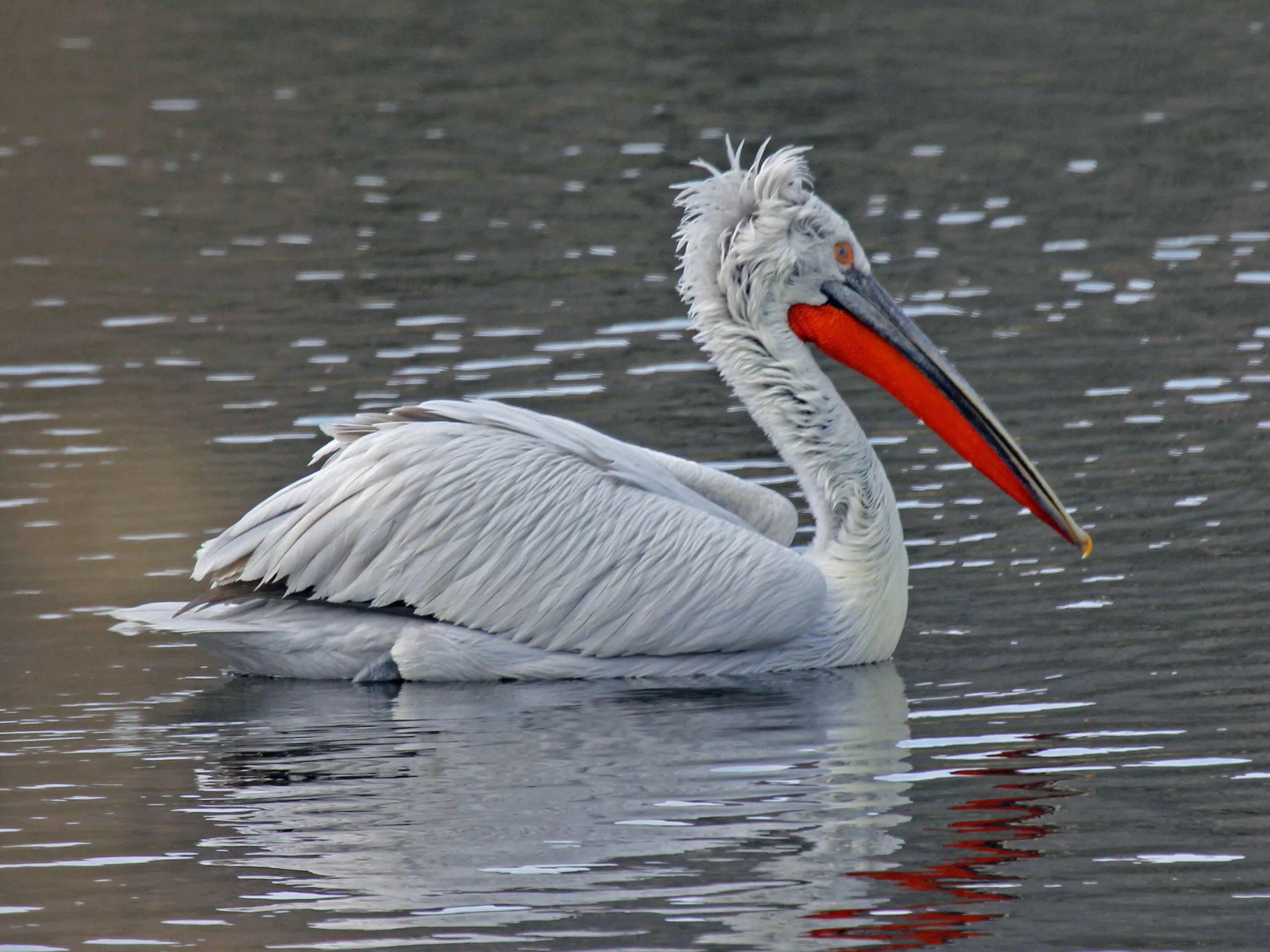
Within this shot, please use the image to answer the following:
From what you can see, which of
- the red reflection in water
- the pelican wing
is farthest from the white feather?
the red reflection in water

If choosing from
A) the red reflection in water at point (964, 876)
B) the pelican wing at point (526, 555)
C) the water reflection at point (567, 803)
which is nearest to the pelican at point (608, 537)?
the pelican wing at point (526, 555)

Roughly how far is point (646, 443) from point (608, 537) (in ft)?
7.47

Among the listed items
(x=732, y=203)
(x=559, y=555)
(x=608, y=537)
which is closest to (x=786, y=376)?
(x=732, y=203)

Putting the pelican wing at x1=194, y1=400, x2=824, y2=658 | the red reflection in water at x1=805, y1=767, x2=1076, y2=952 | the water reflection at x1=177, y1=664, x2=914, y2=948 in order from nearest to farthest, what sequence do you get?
the red reflection in water at x1=805, y1=767, x2=1076, y2=952, the water reflection at x1=177, y1=664, x2=914, y2=948, the pelican wing at x1=194, y1=400, x2=824, y2=658

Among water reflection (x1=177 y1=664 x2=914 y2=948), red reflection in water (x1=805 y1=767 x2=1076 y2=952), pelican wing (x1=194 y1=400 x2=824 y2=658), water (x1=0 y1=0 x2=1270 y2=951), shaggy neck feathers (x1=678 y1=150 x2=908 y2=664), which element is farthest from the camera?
shaggy neck feathers (x1=678 y1=150 x2=908 y2=664)

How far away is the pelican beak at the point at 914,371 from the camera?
672cm

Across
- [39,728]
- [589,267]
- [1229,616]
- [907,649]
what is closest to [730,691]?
[907,649]

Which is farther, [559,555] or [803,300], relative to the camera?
[803,300]

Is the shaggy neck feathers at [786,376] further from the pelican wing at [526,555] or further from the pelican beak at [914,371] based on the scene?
the pelican wing at [526,555]

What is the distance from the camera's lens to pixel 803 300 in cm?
688

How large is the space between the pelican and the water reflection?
0.13 metres

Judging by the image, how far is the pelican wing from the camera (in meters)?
6.45

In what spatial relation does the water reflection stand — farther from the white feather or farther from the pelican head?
the pelican head

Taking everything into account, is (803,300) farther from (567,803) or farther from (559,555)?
(567,803)
